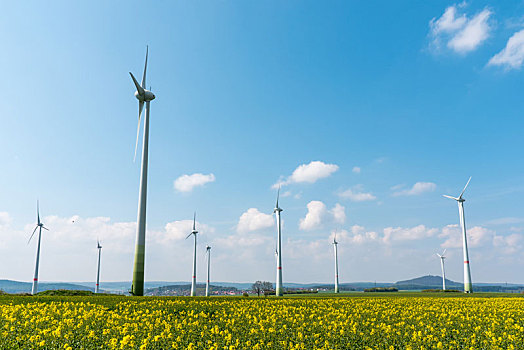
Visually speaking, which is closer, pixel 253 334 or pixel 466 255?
pixel 253 334

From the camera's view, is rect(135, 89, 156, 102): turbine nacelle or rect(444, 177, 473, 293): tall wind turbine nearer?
rect(135, 89, 156, 102): turbine nacelle

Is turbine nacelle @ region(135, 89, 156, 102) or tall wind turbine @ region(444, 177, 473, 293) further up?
turbine nacelle @ region(135, 89, 156, 102)

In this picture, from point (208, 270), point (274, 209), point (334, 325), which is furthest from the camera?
point (208, 270)

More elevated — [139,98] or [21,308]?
[139,98]

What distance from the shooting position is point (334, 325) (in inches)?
509

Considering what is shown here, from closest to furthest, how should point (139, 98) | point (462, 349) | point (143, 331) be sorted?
1. point (462, 349)
2. point (143, 331)
3. point (139, 98)

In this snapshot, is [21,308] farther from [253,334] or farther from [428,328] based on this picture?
[428,328]

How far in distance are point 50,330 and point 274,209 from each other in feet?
292

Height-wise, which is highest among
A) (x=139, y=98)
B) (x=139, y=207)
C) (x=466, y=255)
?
(x=139, y=98)

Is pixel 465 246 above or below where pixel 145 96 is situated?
below

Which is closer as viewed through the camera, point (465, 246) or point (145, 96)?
point (145, 96)

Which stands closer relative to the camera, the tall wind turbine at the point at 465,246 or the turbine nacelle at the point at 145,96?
the turbine nacelle at the point at 145,96

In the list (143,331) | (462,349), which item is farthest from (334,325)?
(143,331)

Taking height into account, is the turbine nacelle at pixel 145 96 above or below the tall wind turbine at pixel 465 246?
above
